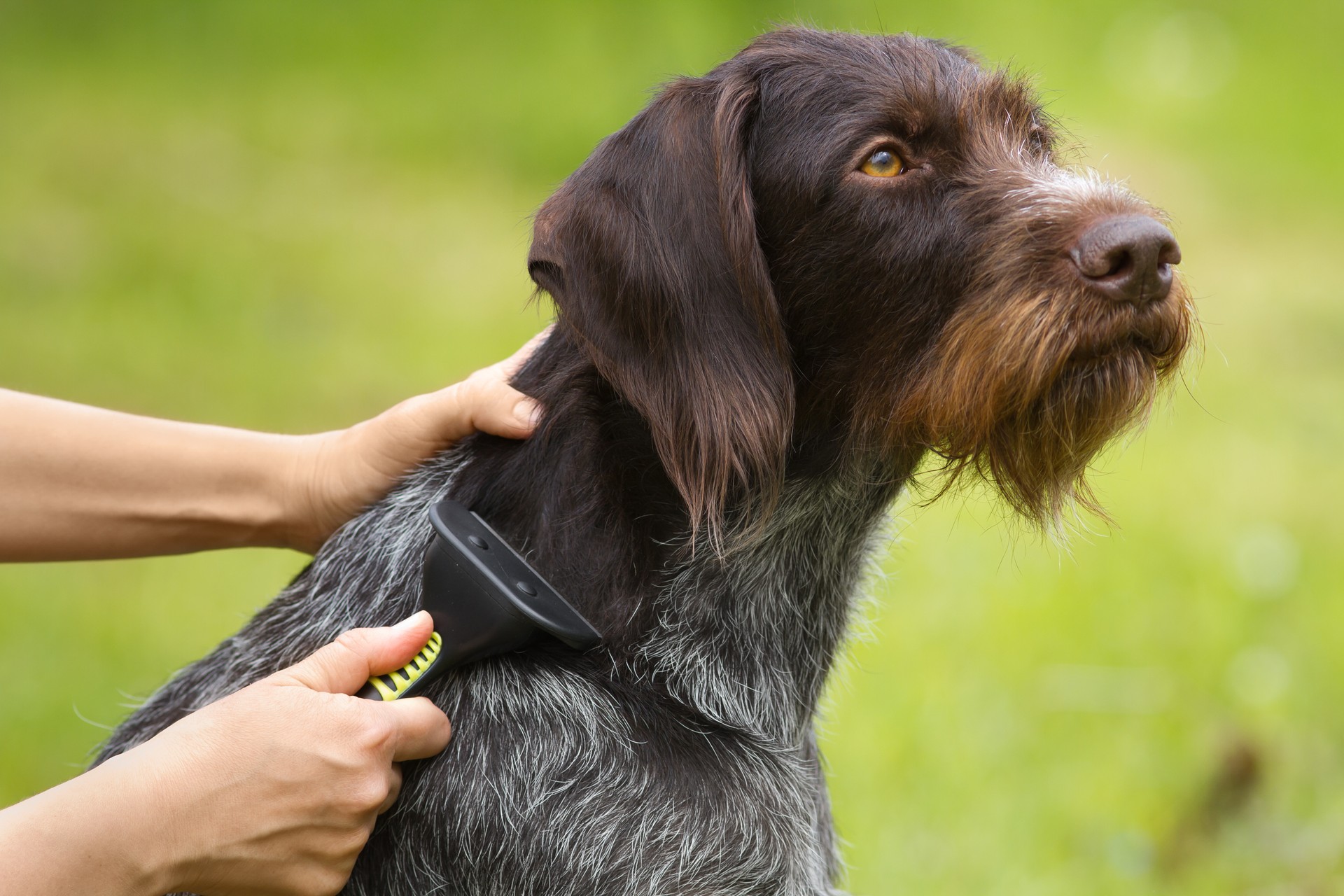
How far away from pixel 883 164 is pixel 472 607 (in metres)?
1.19

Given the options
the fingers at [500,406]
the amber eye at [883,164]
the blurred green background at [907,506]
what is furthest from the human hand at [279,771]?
the blurred green background at [907,506]

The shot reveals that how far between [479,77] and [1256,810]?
1241 cm

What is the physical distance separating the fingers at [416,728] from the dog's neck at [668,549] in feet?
1.16

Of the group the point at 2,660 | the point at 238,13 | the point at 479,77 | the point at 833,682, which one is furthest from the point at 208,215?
the point at 833,682

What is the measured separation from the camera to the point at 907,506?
11.1 ft

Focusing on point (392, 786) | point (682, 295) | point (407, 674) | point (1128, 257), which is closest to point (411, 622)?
point (407, 674)

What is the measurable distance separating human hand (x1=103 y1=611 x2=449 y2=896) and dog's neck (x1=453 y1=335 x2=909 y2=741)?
41cm

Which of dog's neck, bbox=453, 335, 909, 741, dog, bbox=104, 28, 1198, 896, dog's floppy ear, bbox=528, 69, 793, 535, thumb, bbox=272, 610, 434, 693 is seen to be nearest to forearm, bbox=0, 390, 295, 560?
dog, bbox=104, 28, 1198, 896

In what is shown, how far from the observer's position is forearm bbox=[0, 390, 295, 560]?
3139 millimetres

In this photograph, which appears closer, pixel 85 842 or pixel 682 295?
pixel 85 842

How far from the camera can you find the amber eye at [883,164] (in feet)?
8.46

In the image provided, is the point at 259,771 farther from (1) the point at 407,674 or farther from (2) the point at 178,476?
(2) the point at 178,476

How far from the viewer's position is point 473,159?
44.7 ft

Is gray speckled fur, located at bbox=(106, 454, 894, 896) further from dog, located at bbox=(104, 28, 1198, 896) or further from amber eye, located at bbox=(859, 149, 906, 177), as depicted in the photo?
amber eye, located at bbox=(859, 149, 906, 177)
